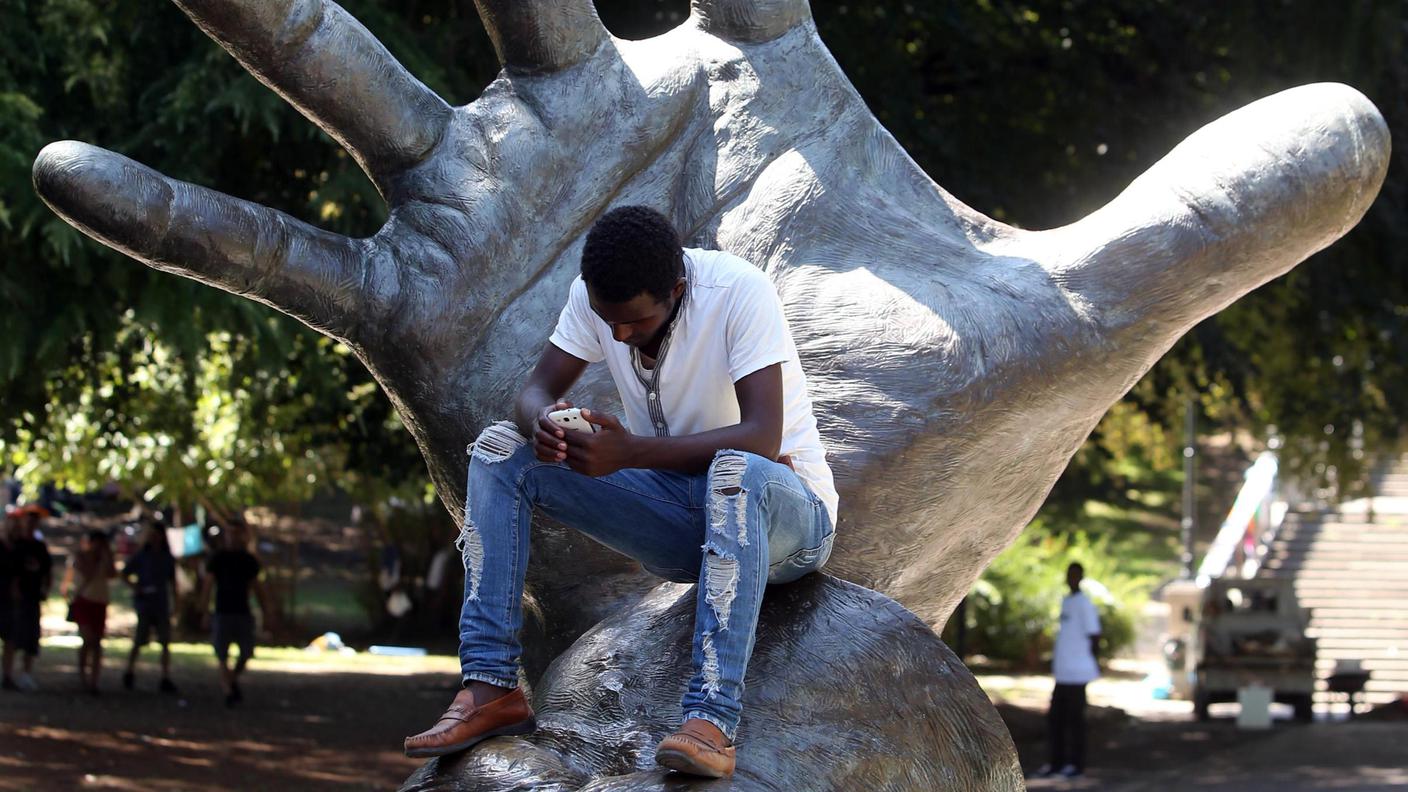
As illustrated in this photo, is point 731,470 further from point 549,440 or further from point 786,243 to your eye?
point 786,243

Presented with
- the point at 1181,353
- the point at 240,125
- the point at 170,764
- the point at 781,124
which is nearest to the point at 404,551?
the point at 170,764

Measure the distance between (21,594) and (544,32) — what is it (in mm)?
12625

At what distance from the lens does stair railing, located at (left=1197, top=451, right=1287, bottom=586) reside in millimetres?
20500

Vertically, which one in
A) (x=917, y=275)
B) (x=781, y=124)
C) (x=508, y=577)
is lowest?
(x=508, y=577)

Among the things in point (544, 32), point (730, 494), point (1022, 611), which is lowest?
point (1022, 611)

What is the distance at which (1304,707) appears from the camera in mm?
16438

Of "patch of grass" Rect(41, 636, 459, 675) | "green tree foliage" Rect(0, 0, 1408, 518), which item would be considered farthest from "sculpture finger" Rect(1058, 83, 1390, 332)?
"patch of grass" Rect(41, 636, 459, 675)

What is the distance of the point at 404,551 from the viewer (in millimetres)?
21984

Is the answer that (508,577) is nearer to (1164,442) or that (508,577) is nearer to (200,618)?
(1164,442)

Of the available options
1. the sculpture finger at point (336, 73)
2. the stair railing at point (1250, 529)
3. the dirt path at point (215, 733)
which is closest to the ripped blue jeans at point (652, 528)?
the sculpture finger at point (336, 73)

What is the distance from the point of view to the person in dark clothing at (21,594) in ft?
49.5

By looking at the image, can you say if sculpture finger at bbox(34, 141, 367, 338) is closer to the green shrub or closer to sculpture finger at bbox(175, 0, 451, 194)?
sculpture finger at bbox(175, 0, 451, 194)

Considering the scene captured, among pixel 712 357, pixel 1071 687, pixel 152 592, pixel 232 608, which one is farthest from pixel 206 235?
pixel 152 592

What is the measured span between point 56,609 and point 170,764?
508 inches
